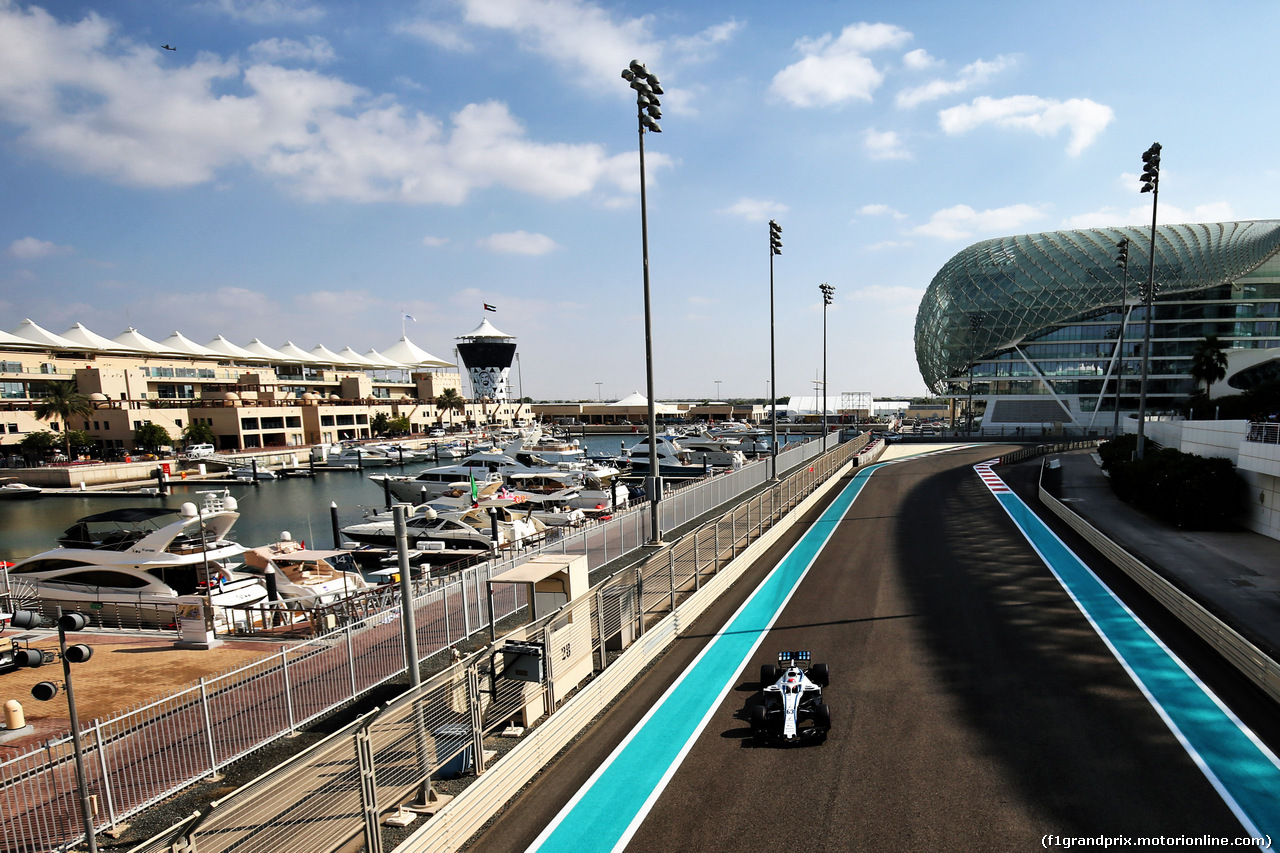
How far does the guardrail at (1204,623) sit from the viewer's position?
10.0 meters

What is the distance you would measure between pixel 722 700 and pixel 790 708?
147 cm

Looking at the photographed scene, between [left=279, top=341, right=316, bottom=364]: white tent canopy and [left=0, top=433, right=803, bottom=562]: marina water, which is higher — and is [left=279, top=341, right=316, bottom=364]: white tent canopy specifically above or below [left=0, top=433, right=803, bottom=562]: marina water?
above

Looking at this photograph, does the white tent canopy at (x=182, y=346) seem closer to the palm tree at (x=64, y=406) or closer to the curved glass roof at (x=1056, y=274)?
the palm tree at (x=64, y=406)

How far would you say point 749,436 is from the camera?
7919cm

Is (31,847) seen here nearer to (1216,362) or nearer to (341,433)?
(1216,362)

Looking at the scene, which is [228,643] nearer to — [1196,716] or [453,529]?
[453,529]

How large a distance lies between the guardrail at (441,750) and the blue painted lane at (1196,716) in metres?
8.04

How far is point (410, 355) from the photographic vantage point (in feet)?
575

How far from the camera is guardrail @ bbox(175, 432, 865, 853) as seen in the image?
5039 mm

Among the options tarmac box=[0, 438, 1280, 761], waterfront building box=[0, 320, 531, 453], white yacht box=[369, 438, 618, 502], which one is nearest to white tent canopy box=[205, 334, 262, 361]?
waterfront building box=[0, 320, 531, 453]

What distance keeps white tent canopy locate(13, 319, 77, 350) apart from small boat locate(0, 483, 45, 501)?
44159mm

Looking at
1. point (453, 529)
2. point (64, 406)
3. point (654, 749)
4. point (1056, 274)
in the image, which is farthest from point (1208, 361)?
point (64, 406)

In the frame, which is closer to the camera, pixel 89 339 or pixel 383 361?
pixel 89 339

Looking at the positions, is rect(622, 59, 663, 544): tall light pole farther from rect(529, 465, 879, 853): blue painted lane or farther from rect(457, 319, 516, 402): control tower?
rect(457, 319, 516, 402): control tower
